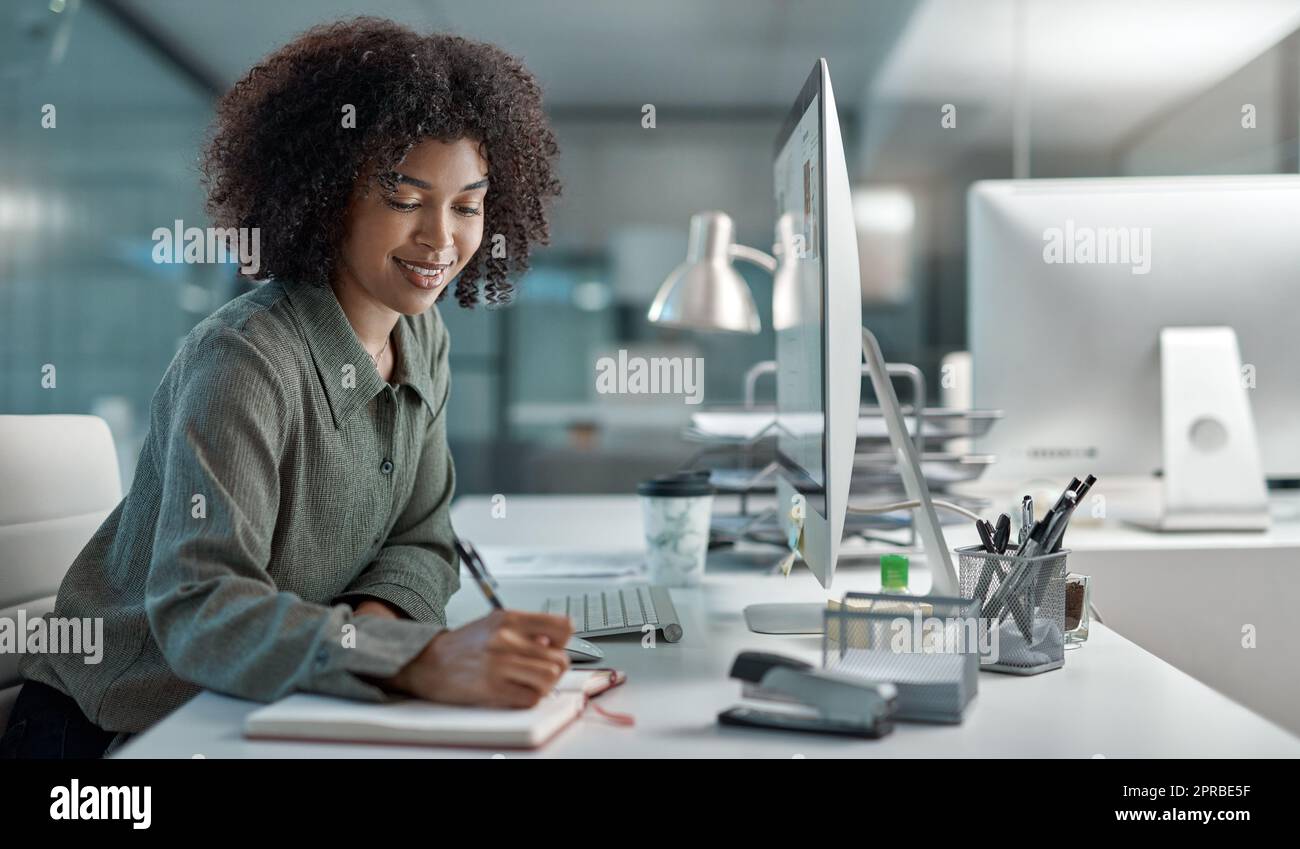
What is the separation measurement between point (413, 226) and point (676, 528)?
1.79ft

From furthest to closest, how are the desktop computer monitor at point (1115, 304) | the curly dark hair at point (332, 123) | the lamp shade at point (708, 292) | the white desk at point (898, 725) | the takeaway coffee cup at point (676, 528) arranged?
the lamp shade at point (708, 292)
the desktop computer monitor at point (1115, 304)
the takeaway coffee cup at point (676, 528)
the curly dark hair at point (332, 123)
the white desk at point (898, 725)

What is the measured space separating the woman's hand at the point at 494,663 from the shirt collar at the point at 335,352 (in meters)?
0.34

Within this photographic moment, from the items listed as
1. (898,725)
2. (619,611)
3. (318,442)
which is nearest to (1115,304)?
(619,611)

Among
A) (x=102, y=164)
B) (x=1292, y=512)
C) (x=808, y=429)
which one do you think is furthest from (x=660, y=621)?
(x=102, y=164)

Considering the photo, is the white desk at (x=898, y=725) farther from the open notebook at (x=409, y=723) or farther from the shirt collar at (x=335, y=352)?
the shirt collar at (x=335, y=352)

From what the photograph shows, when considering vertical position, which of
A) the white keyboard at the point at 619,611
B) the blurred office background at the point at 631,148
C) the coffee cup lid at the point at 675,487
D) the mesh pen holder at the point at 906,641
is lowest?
the white keyboard at the point at 619,611

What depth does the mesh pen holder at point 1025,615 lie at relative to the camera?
96cm

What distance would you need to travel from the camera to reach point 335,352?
1.07 m

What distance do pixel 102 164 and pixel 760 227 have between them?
2.95 meters

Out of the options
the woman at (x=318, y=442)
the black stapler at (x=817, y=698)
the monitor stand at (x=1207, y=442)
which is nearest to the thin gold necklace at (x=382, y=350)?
the woman at (x=318, y=442)

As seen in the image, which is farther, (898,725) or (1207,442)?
(1207,442)

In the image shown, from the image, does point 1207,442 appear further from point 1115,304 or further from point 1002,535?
point 1002,535

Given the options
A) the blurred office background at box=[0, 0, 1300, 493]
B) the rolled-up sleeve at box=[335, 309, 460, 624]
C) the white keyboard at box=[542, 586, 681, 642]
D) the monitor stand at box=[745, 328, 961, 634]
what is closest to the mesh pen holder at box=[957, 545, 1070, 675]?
the monitor stand at box=[745, 328, 961, 634]
